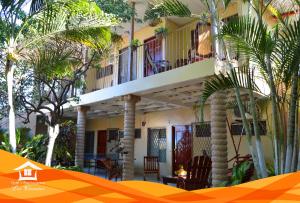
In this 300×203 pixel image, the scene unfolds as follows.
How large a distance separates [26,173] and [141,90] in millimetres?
6762

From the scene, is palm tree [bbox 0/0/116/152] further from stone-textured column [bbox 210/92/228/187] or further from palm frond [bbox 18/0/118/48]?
stone-textured column [bbox 210/92/228/187]

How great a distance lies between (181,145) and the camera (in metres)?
11.9

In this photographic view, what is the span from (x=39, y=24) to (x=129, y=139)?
4.32 meters

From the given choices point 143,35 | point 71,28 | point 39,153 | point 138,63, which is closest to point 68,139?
point 39,153

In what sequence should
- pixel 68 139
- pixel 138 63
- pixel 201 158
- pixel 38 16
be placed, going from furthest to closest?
pixel 138 63 < pixel 68 139 < pixel 201 158 < pixel 38 16

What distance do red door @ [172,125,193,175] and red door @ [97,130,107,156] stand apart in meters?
5.19

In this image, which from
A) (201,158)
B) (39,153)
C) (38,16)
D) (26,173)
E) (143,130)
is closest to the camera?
(26,173)

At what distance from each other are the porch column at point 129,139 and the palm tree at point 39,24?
3281 millimetres

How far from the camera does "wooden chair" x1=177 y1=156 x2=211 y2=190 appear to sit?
273 inches

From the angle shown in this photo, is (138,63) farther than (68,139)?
Yes

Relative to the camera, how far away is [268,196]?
6.79ft

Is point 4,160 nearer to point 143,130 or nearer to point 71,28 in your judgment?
point 71,28

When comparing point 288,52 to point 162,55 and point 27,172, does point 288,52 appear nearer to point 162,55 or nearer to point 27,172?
point 27,172

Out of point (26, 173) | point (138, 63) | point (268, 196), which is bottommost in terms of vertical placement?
point (268, 196)
